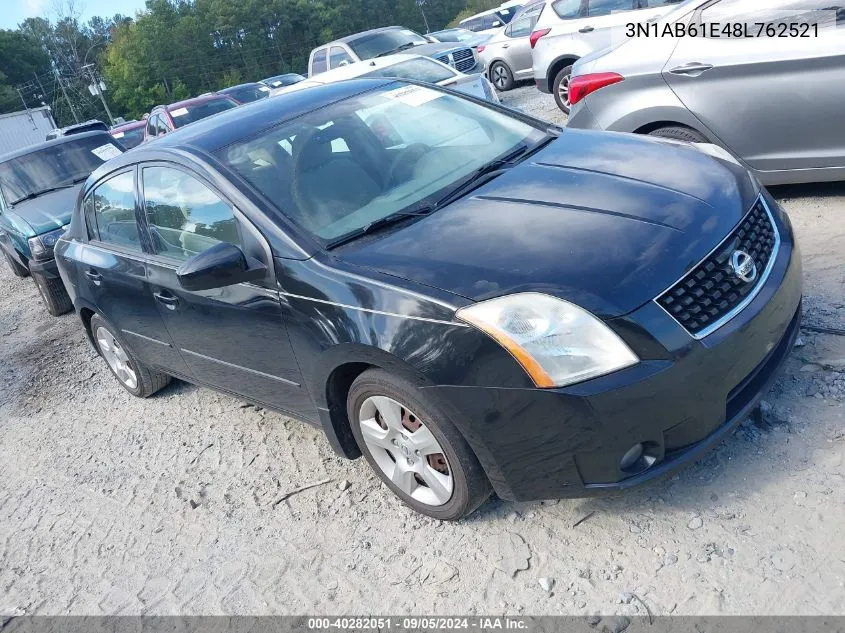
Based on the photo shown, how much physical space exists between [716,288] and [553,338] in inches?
25.8

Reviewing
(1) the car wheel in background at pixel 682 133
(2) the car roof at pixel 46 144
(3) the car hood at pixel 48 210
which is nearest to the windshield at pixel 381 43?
(2) the car roof at pixel 46 144

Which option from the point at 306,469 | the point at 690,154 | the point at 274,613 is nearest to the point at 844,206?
the point at 690,154

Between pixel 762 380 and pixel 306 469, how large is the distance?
2.23m

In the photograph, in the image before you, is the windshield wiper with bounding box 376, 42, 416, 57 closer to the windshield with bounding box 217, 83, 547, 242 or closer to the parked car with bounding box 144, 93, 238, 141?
the parked car with bounding box 144, 93, 238, 141

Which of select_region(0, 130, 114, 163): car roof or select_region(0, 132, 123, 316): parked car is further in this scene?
select_region(0, 130, 114, 163): car roof

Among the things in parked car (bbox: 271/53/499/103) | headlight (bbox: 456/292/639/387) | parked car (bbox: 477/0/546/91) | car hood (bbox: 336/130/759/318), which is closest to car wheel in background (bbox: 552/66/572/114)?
parked car (bbox: 271/53/499/103)

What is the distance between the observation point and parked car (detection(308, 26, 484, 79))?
1366 cm

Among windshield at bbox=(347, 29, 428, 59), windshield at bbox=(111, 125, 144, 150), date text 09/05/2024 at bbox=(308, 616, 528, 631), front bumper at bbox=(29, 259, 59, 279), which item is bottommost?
date text 09/05/2024 at bbox=(308, 616, 528, 631)

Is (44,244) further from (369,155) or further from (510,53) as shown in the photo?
(510,53)

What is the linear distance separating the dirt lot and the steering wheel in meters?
1.46

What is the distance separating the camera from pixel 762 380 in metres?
2.88

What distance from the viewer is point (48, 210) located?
886cm

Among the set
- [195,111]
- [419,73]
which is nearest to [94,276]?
[419,73]

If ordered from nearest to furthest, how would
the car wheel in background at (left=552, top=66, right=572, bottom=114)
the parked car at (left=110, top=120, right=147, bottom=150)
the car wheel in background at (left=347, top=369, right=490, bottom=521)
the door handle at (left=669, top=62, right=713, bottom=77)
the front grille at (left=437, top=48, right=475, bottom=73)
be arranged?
the car wheel in background at (left=347, top=369, right=490, bottom=521)
the door handle at (left=669, top=62, right=713, bottom=77)
the car wheel in background at (left=552, top=66, right=572, bottom=114)
the front grille at (left=437, top=48, right=475, bottom=73)
the parked car at (left=110, top=120, right=147, bottom=150)
